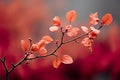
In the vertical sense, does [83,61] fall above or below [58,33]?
A: below

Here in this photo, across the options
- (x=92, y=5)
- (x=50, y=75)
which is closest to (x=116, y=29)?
(x=92, y=5)

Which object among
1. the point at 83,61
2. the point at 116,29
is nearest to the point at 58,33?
the point at 83,61

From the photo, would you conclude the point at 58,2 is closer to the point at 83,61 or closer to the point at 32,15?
the point at 32,15

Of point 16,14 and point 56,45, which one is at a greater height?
point 16,14

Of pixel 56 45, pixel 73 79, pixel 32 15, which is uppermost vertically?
pixel 32 15

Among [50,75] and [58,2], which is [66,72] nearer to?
[50,75]
